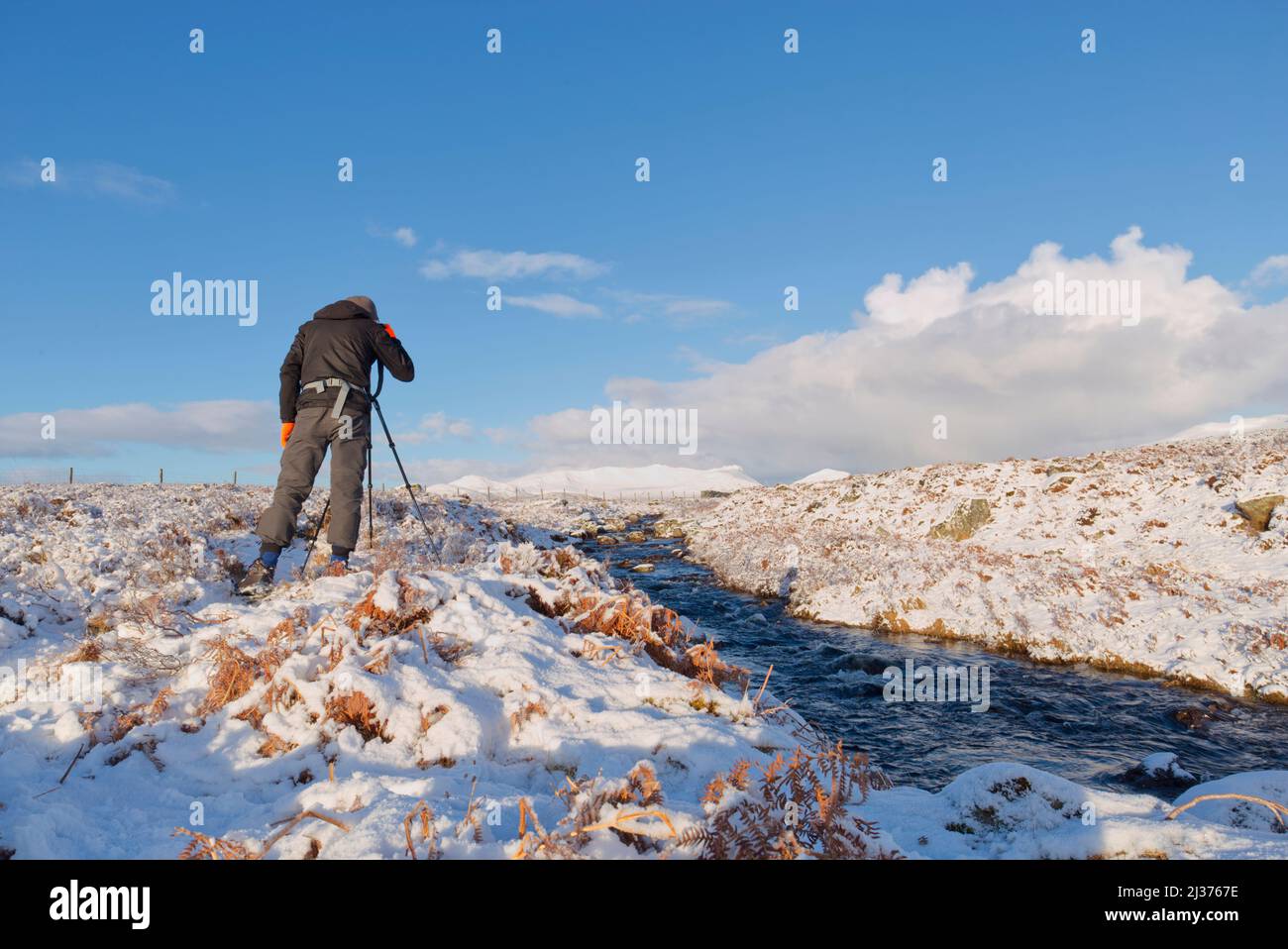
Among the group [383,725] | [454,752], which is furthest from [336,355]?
[454,752]

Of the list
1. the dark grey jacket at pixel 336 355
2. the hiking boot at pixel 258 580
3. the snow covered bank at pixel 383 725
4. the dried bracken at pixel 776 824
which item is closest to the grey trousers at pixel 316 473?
the dark grey jacket at pixel 336 355

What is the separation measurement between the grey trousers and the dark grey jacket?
0.22 meters

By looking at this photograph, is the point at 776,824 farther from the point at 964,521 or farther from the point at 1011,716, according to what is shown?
the point at 964,521

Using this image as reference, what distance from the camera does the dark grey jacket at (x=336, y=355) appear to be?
26.3 feet

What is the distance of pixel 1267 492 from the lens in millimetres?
18266

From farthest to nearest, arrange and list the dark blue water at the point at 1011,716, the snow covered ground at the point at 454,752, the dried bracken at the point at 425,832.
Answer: the dark blue water at the point at 1011,716, the snow covered ground at the point at 454,752, the dried bracken at the point at 425,832

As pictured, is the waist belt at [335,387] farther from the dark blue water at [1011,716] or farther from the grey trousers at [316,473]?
the dark blue water at [1011,716]

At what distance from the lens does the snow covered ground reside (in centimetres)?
272

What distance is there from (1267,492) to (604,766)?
77.2 ft

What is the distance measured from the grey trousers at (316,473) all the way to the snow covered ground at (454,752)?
5.27 feet

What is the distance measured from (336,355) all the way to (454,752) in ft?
19.8

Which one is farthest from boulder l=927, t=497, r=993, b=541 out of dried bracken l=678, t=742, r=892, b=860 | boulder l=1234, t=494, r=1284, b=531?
dried bracken l=678, t=742, r=892, b=860
